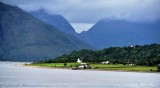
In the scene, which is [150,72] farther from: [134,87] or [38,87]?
[38,87]

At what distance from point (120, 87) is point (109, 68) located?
287 feet

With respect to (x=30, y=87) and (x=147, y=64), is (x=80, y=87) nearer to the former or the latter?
(x=30, y=87)

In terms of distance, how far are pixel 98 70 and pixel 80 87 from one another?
93655 mm

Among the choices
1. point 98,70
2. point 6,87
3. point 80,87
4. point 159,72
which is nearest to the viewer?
point 6,87

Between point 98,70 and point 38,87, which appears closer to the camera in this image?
point 38,87

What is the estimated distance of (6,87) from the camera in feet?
267

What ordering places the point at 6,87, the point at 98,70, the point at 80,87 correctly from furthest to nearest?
1. the point at 98,70
2. the point at 80,87
3. the point at 6,87

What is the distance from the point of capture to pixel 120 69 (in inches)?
6786

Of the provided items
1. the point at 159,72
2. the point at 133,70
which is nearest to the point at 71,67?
the point at 133,70

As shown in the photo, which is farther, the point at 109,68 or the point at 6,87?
the point at 109,68

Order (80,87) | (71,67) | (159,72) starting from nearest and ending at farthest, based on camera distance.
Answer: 1. (80,87)
2. (159,72)
3. (71,67)

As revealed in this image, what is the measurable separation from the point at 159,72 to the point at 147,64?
33.5m

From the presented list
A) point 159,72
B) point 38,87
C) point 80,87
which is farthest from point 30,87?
point 159,72

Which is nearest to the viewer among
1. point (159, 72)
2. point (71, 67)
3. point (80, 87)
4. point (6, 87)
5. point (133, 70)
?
point (6, 87)
